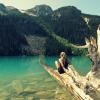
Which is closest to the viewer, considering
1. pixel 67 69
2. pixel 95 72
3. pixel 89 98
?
pixel 89 98

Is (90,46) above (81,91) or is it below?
above

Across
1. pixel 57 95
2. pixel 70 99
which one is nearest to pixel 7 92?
pixel 57 95

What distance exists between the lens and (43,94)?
41.1 m

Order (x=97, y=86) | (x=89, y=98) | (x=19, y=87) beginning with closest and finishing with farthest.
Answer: (x=89, y=98)
(x=97, y=86)
(x=19, y=87)

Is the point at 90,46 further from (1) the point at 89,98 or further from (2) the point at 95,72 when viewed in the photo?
(1) the point at 89,98

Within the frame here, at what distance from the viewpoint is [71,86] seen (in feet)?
134

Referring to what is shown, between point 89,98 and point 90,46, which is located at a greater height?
point 90,46

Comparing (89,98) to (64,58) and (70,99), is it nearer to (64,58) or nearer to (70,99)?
(70,99)

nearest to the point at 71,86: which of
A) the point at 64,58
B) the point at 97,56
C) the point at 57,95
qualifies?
the point at 57,95

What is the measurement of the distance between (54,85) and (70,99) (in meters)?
12.0

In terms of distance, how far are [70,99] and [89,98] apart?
550cm

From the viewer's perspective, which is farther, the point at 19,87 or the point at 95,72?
the point at 19,87

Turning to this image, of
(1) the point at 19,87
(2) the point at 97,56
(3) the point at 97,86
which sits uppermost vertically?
(2) the point at 97,56

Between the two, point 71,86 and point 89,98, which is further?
point 71,86
